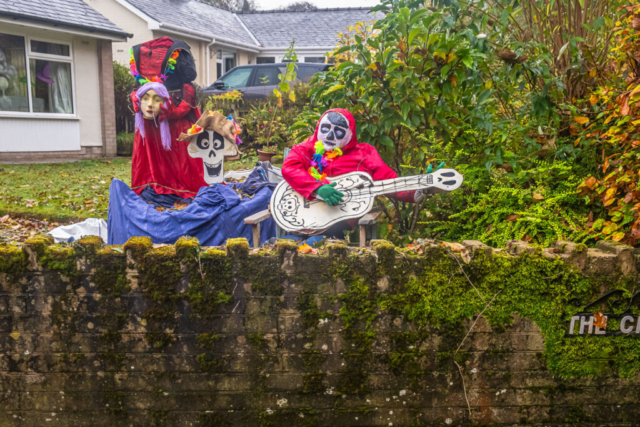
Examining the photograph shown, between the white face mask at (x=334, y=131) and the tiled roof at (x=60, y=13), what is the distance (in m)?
10.2

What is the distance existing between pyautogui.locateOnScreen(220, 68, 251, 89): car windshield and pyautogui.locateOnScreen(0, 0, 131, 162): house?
283 cm

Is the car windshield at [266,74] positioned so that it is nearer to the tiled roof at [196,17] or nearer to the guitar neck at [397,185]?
the tiled roof at [196,17]

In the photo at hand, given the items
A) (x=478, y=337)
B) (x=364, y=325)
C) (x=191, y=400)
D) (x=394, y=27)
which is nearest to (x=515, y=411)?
(x=478, y=337)

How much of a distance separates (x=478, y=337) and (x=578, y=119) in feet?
5.80

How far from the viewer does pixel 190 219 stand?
4.97 metres

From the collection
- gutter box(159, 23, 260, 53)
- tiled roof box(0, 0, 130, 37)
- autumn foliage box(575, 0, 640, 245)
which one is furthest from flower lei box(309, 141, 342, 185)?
→ gutter box(159, 23, 260, 53)

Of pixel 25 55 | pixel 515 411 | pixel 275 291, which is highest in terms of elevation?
pixel 25 55

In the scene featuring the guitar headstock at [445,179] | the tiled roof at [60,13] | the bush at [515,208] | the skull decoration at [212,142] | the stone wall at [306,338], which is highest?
the tiled roof at [60,13]

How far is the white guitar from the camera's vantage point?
4180 mm

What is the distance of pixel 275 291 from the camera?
10.0 feet

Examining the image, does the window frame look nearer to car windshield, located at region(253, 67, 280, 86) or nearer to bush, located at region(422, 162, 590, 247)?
car windshield, located at region(253, 67, 280, 86)

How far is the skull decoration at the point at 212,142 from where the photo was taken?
18.0ft

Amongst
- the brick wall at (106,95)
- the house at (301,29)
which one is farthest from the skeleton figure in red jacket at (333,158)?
the house at (301,29)

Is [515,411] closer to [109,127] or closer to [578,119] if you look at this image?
[578,119]
